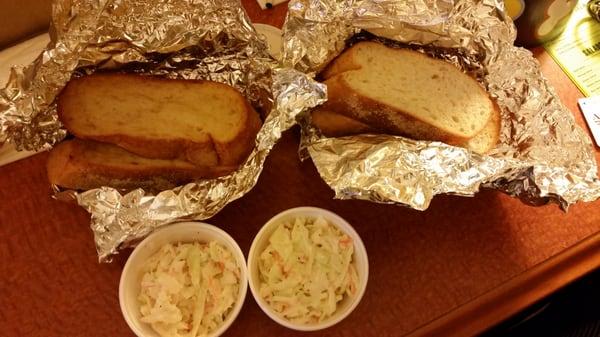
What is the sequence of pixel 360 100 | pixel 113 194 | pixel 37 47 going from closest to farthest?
pixel 113 194 → pixel 360 100 → pixel 37 47

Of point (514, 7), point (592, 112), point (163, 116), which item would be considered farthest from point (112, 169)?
point (592, 112)

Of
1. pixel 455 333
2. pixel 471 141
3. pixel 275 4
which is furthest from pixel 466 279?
pixel 275 4

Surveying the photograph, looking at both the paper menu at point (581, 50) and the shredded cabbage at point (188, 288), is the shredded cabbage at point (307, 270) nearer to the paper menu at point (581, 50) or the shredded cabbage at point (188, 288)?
the shredded cabbage at point (188, 288)

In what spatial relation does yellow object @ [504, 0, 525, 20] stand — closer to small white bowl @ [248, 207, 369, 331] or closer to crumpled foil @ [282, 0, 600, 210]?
crumpled foil @ [282, 0, 600, 210]

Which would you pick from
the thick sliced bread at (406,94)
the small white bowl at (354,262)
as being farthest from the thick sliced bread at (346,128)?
the small white bowl at (354,262)

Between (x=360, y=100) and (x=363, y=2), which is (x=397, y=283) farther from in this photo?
(x=363, y=2)

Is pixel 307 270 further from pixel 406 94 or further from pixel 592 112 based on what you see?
pixel 592 112
